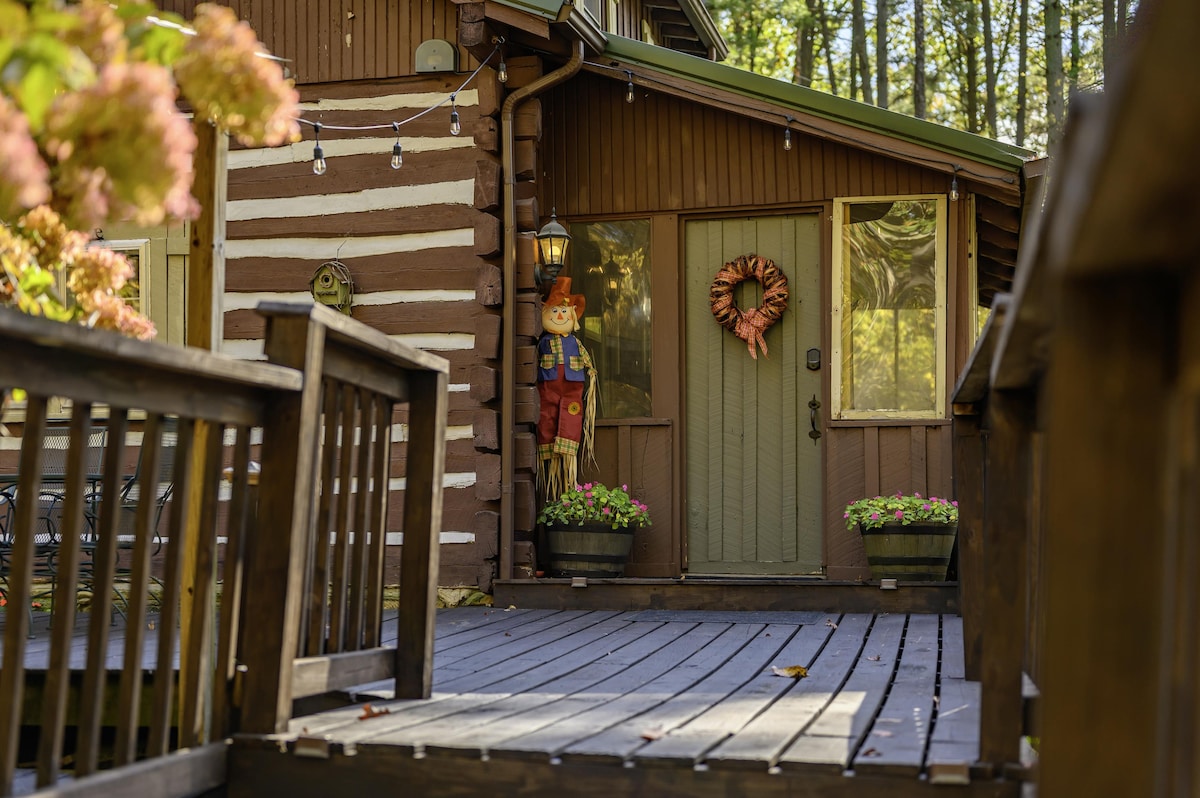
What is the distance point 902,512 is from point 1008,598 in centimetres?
435

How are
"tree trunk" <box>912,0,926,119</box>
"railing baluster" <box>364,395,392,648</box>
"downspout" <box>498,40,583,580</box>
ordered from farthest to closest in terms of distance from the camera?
"tree trunk" <box>912,0,926,119</box>
"downspout" <box>498,40,583,580</box>
"railing baluster" <box>364,395,392,648</box>

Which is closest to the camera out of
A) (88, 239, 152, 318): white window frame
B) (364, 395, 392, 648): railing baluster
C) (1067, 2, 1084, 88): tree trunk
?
(364, 395, 392, 648): railing baluster

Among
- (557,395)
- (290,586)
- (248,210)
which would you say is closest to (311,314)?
(290,586)

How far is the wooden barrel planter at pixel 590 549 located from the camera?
7.17 m

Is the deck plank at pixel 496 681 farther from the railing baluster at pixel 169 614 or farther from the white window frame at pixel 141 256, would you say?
the white window frame at pixel 141 256

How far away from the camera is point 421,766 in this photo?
2.87 m

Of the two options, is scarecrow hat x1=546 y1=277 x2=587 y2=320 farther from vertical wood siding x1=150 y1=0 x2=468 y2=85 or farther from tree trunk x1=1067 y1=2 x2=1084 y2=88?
tree trunk x1=1067 y1=2 x2=1084 y2=88

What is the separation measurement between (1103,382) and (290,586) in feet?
6.58

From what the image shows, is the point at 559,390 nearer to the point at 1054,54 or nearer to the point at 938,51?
the point at 1054,54

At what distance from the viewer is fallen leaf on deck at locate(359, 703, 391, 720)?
10.7 feet

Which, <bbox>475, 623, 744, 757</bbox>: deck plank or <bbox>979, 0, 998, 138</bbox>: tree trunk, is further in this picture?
<bbox>979, 0, 998, 138</bbox>: tree trunk

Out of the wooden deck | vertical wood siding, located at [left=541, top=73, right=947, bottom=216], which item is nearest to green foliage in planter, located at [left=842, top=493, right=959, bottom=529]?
vertical wood siding, located at [left=541, top=73, right=947, bottom=216]

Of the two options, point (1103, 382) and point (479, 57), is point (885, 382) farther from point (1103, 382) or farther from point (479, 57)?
point (1103, 382)

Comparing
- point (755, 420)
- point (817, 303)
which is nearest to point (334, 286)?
point (755, 420)
